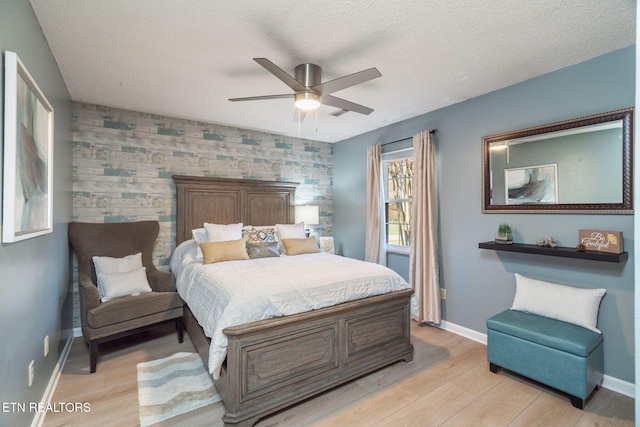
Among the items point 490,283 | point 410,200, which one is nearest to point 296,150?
point 410,200

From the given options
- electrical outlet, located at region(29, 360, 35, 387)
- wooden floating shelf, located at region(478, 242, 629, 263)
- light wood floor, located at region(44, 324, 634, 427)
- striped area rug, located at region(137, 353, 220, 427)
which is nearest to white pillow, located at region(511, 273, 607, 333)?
wooden floating shelf, located at region(478, 242, 629, 263)

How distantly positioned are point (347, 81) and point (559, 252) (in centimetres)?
219

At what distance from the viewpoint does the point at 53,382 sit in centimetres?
231

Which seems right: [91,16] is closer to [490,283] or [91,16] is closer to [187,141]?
[187,141]

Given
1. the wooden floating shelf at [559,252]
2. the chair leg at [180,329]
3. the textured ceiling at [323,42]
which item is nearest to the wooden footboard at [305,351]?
the chair leg at [180,329]

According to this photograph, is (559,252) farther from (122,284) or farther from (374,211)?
(122,284)

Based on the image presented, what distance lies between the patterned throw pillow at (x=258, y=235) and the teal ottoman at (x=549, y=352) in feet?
8.43

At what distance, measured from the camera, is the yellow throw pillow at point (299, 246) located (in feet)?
12.4

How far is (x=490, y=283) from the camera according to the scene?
3127 mm

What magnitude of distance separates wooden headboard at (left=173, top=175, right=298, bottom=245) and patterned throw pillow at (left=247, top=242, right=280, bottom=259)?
860 millimetres

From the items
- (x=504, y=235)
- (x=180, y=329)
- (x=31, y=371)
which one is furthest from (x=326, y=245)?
(x=31, y=371)

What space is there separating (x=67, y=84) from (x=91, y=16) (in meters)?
1.41

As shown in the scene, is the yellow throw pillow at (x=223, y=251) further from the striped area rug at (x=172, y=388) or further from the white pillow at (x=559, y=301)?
the white pillow at (x=559, y=301)

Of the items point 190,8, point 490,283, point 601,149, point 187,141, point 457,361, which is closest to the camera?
point 190,8
